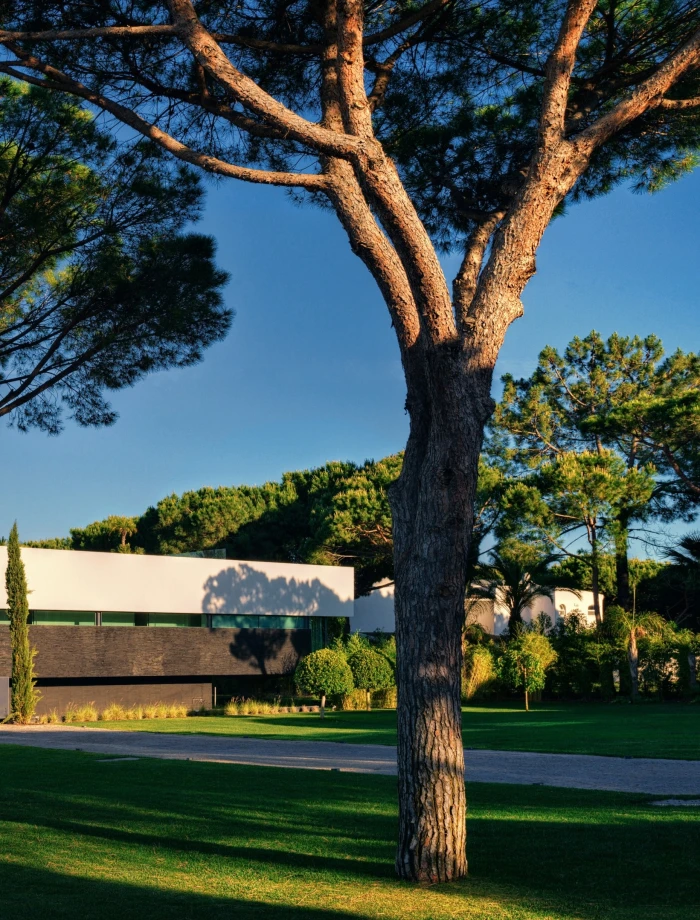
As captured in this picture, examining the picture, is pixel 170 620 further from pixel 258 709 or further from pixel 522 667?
pixel 522 667

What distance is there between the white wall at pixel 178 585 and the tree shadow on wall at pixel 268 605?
32 millimetres

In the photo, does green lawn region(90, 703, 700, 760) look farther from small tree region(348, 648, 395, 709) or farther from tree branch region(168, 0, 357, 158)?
tree branch region(168, 0, 357, 158)

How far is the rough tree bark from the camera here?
5.41 m

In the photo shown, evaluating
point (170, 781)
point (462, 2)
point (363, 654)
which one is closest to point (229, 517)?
point (363, 654)

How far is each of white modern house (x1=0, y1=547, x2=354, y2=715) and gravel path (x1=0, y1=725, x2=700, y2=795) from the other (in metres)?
7.03

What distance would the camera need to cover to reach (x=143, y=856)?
6371 millimetres

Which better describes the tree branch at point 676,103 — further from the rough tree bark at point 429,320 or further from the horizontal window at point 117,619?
the horizontal window at point 117,619

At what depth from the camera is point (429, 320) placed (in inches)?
236

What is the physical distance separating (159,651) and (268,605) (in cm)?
454

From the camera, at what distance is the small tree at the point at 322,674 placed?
25.8 metres

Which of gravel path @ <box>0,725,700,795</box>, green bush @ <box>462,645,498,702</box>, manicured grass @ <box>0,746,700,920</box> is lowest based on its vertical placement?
gravel path @ <box>0,725,700,795</box>

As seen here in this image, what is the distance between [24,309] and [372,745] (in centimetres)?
876

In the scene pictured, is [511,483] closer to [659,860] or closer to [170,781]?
[170,781]

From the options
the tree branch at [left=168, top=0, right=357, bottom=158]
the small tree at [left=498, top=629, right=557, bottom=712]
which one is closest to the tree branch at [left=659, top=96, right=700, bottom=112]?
the tree branch at [left=168, top=0, right=357, bottom=158]
